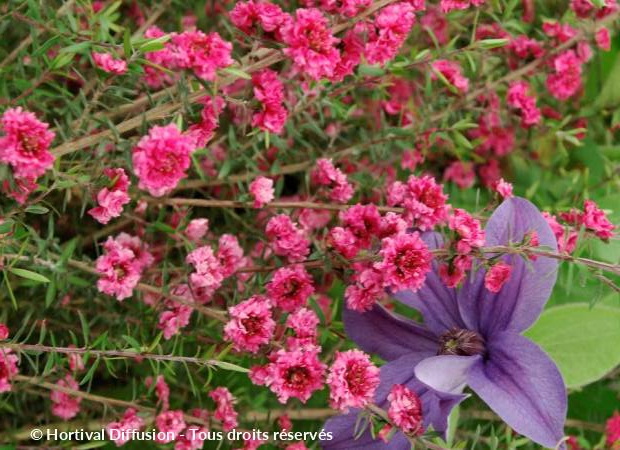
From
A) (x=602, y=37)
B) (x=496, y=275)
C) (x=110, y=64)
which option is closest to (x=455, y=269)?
(x=496, y=275)

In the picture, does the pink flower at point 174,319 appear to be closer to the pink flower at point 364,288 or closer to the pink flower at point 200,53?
the pink flower at point 364,288

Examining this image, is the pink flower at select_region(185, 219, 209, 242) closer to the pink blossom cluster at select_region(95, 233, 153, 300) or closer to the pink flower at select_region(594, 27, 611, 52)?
the pink blossom cluster at select_region(95, 233, 153, 300)

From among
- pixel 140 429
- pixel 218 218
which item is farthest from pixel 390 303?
pixel 140 429

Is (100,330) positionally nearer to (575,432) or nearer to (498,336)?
(498,336)

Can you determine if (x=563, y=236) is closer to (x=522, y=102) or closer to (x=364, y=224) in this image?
(x=364, y=224)

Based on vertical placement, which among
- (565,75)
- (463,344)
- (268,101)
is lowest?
(463,344)

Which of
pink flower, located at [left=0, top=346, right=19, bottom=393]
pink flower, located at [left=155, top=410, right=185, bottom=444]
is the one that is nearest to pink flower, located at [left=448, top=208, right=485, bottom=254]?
pink flower, located at [left=155, top=410, right=185, bottom=444]

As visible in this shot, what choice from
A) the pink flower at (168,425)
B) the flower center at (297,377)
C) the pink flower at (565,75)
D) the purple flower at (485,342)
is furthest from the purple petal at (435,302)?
the pink flower at (565,75)
